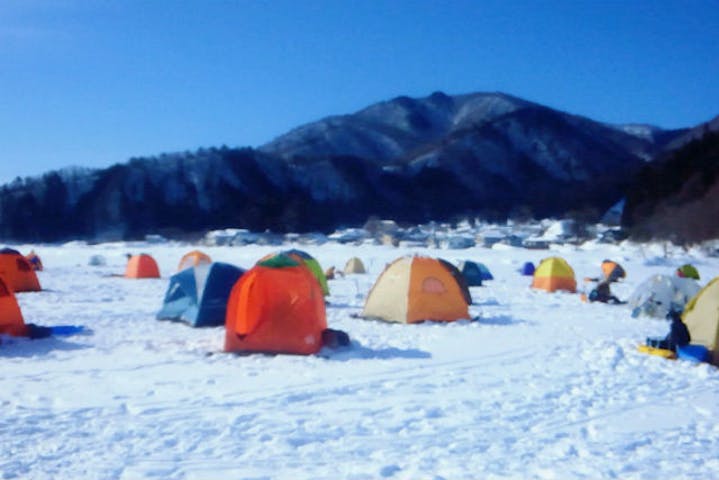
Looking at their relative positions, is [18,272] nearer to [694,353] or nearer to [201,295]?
[201,295]

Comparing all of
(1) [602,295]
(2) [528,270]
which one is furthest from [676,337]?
(2) [528,270]

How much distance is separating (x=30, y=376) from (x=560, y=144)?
129 metres

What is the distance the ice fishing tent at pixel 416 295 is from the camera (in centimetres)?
1408

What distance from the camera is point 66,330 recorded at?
12.1 metres

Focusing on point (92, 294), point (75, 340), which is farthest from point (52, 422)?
point (92, 294)

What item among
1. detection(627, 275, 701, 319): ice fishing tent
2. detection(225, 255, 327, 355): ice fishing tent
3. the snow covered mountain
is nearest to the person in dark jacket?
detection(627, 275, 701, 319): ice fishing tent

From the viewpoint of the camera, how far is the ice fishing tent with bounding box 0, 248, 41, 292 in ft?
63.9

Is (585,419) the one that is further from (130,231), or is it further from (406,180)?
(406,180)

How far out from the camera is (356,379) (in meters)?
8.59

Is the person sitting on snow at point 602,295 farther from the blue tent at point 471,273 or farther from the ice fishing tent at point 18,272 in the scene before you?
the ice fishing tent at point 18,272

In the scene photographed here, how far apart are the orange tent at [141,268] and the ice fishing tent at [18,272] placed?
5896 millimetres

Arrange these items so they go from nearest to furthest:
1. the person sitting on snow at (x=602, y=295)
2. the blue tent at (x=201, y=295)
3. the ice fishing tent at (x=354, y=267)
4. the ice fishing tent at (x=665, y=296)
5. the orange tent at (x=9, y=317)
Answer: the orange tent at (x=9, y=317), the blue tent at (x=201, y=295), the ice fishing tent at (x=665, y=296), the person sitting on snow at (x=602, y=295), the ice fishing tent at (x=354, y=267)

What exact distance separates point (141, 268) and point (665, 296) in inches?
755

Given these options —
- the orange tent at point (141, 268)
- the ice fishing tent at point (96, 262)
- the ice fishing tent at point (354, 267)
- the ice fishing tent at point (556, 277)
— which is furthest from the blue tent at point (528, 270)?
the ice fishing tent at point (96, 262)
